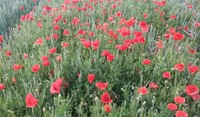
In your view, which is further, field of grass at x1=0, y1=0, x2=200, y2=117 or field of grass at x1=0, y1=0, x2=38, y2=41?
field of grass at x1=0, y1=0, x2=38, y2=41

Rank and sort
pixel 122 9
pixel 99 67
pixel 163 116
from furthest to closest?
pixel 122 9 → pixel 99 67 → pixel 163 116

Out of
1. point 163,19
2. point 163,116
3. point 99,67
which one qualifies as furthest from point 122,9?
point 163,116

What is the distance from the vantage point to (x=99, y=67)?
8.40 ft

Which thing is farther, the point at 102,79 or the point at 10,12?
the point at 10,12

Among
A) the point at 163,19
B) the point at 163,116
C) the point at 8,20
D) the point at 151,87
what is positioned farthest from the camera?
the point at 8,20

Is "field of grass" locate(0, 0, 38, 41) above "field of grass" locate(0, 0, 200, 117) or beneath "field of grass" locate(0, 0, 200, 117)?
beneath

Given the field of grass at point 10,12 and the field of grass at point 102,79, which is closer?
the field of grass at point 102,79

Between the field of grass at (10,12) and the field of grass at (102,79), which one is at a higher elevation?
the field of grass at (102,79)

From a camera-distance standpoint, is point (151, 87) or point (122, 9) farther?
point (122, 9)

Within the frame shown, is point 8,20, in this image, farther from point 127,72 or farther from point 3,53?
point 127,72

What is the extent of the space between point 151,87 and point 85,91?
0.55 m

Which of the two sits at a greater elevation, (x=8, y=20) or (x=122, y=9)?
(x=122, y=9)

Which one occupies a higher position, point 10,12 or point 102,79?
point 102,79

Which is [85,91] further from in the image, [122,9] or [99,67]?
[122,9]
